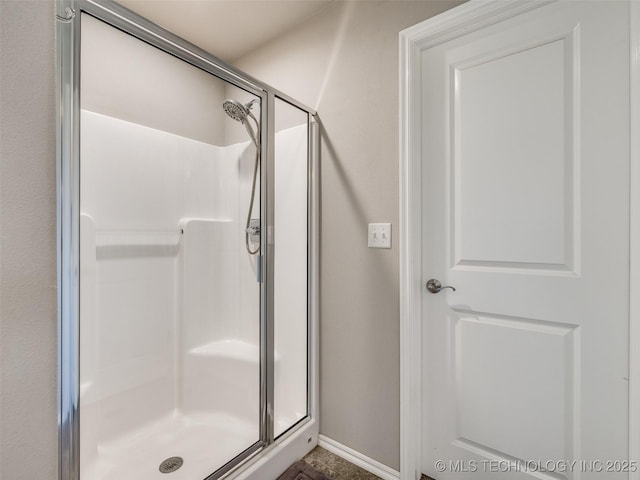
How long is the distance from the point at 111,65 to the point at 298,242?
109 centimetres

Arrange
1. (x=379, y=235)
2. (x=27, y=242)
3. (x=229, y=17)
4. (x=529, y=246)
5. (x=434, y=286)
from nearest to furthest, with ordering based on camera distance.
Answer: (x=27, y=242)
(x=529, y=246)
(x=434, y=286)
(x=379, y=235)
(x=229, y=17)

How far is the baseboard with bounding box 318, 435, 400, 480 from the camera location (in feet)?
4.64

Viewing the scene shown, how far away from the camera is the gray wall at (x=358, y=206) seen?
1427 mm

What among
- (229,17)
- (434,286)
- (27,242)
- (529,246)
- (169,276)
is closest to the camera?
(27,242)

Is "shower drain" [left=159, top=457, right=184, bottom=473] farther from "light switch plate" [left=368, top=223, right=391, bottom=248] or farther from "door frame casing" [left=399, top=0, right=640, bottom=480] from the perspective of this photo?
"light switch plate" [left=368, top=223, right=391, bottom=248]

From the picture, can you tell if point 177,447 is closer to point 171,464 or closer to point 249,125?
point 171,464

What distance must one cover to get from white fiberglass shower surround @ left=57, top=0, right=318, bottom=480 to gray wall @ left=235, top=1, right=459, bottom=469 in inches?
4.4

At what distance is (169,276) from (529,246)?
5.48 feet

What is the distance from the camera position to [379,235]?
1.46 meters

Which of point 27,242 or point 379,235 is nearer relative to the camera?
point 27,242

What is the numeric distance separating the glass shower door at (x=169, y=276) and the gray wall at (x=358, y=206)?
16.3 inches

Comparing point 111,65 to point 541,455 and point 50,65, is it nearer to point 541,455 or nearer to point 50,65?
point 50,65

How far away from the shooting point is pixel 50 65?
76 centimetres

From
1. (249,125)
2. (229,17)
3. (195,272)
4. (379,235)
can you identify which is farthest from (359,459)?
(229,17)
